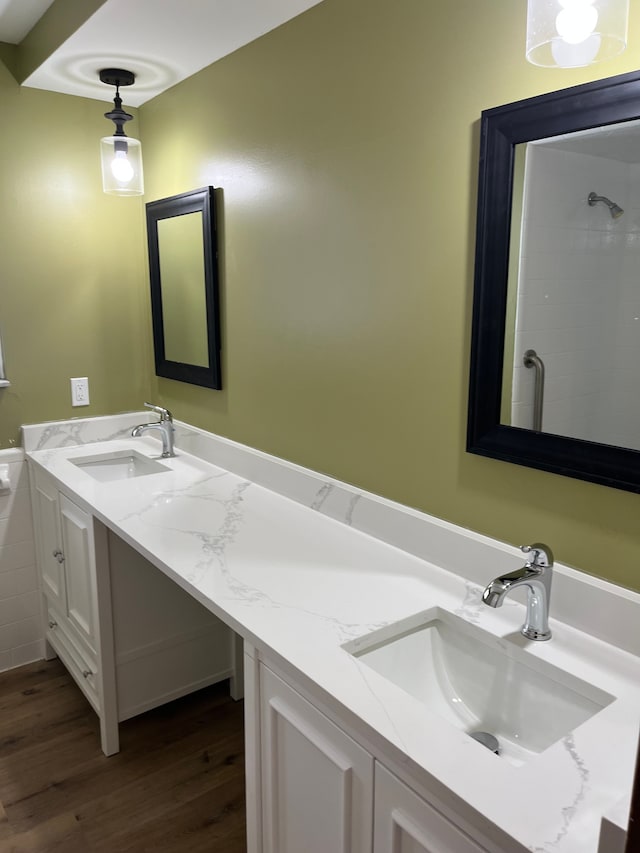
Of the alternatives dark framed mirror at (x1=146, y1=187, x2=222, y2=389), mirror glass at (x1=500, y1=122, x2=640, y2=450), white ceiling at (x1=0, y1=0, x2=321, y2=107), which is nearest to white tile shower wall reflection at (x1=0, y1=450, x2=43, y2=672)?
dark framed mirror at (x1=146, y1=187, x2=222, y2=389)

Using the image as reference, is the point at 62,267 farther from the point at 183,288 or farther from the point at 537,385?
the point at 537,385

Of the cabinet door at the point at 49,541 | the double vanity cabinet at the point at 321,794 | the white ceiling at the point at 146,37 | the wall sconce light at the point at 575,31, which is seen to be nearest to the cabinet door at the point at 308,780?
the double vanity cabinet at the point at 321,794

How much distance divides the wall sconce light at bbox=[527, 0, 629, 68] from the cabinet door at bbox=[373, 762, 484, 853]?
3.74 feet

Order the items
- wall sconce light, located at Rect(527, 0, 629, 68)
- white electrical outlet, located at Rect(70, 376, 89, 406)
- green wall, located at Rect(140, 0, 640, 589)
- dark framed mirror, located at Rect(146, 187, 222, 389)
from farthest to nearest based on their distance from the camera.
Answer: white electrical outlet, located at Rect(70, 376, 89, 406), dark framed mirror, located at Rect(146, 187, 222, 389), green wall, located at Rect(140, 0, 640, 589), wall sconce light, located at Rect(527, 0, 629, 68)

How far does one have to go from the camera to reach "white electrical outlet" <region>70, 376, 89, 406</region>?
2787 mm

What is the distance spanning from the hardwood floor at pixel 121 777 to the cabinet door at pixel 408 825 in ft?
3.27

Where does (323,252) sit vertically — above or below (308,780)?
above

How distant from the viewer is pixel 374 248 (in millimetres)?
1745

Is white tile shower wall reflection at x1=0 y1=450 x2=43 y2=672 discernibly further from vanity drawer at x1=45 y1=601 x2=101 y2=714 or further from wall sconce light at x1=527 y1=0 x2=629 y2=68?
wall sconce light at x1=527 y1=0 x2=629 y2=68

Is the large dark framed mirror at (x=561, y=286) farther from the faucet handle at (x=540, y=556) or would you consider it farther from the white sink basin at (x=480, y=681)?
the white sink basin at (x=480, y=681)

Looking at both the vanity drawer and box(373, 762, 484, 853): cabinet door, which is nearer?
box(373, 762, 484, 853): cabinet door

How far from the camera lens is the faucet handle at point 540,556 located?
1.29m

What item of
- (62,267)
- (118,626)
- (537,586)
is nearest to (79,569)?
(118,626)

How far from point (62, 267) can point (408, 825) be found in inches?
93.5
